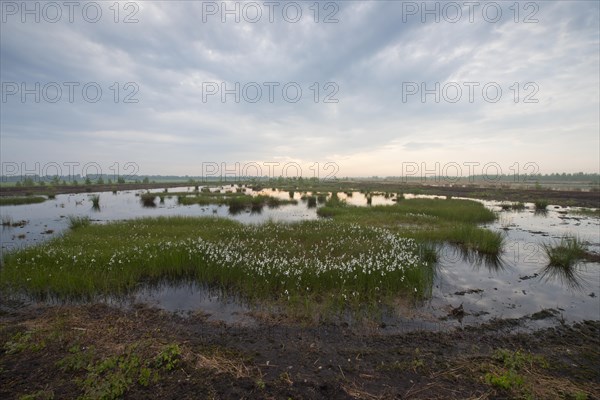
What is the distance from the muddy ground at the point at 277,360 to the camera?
463 cm

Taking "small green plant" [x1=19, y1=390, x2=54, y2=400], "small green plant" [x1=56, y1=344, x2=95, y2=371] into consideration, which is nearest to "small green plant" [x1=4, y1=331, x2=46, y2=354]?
"small green plant" [x1=56, y1=344, x2=95, y2=371]

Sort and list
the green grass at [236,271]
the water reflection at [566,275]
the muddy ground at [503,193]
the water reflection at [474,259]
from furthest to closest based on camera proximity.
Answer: the muddy ground at [503,193]
the water reflection at [474,259]
the water reflection at [566,275]
the green grass at [236,271]

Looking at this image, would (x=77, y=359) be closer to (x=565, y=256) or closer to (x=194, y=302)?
(x=194, y=302)

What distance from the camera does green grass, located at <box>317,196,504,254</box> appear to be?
55.2 feet

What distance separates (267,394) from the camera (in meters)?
4.54

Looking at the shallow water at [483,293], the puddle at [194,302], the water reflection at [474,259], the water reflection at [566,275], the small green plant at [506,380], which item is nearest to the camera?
the small green plant at [506,380]

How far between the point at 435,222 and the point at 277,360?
22079mm

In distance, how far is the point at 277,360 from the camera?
5.68m

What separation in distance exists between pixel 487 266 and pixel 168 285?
1424cm

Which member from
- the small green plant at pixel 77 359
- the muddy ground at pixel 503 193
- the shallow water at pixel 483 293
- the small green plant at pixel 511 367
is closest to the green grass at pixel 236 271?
the shallow water at pixel 483 293

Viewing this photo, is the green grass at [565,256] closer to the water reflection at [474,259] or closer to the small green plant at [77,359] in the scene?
the water reflection at [474,259]

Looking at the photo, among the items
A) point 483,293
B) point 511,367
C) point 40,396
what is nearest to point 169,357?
point 40,396

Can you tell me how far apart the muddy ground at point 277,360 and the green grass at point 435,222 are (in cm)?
964

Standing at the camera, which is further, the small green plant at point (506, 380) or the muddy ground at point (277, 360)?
the small green plant at point (506, 380)
